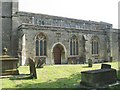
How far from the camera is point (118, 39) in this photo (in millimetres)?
32781

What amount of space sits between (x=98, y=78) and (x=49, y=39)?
16.3 meters

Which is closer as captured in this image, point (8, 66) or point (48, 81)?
point (48, 81)

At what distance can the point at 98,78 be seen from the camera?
959 centimetres

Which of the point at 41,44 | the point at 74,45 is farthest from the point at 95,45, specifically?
the point at 41,44

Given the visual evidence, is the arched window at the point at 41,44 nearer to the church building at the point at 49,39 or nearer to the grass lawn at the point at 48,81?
the church building at the point at 49,39

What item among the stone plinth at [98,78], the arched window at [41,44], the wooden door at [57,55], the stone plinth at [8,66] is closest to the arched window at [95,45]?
the wooden door at [57,55]

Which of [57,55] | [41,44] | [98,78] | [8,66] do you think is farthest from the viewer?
[57,55]

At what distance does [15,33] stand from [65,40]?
7.43m

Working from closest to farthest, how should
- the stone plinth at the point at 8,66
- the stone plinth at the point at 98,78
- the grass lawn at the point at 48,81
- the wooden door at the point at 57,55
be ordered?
the stone plinth at the point at 98,78 → the grass lawn at the point at 48,81 → the stone plinth at the point at 8,66 → the wooden door at the point at 57,55

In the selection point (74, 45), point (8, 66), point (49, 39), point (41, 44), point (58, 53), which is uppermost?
point (49, 39)

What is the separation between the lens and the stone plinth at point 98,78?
9508mm

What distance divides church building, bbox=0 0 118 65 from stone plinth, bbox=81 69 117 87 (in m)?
14.4

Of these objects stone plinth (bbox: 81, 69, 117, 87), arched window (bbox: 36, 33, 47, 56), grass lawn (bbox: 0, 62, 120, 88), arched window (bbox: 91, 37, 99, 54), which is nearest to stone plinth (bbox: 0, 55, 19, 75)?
grass lawn (bbox: 0, 62, 120, 88)

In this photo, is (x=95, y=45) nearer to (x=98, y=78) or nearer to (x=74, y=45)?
(x=74, y=45)
